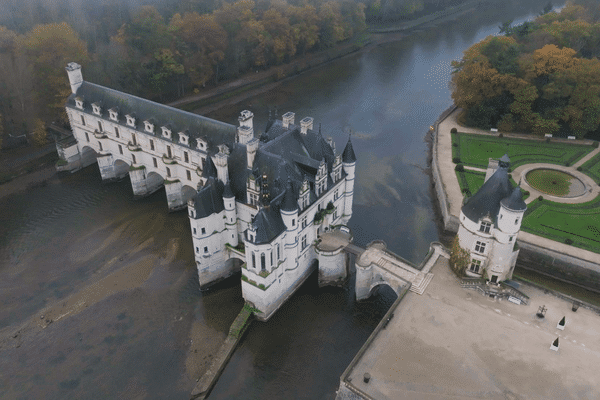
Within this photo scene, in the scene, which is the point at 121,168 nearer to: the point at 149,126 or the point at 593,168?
the point at 149,126

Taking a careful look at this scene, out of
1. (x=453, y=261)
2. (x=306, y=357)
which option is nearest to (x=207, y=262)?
(x=306, y=357)

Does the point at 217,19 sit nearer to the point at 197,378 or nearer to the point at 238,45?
the point at 238,45

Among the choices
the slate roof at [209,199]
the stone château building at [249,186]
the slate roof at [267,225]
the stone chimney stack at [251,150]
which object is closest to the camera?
the slate roof at [267,225]

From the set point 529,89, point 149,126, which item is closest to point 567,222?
point 529,89

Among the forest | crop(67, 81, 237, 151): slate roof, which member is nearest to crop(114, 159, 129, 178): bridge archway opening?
crop(67, 81, 237, 151): slate roof

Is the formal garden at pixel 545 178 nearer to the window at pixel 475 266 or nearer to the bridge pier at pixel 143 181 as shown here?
the window at pixel 475 266

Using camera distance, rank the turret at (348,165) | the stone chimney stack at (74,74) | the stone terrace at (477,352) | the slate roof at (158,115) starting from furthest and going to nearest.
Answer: the stone chimney stack at (74,74) → the slate roof at (158,115) → the turret at (348,165) → the stone terrace at (477,352)

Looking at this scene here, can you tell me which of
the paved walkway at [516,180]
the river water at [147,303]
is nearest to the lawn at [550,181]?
the paved walkway at [516,180]

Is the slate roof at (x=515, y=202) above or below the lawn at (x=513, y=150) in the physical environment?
above
